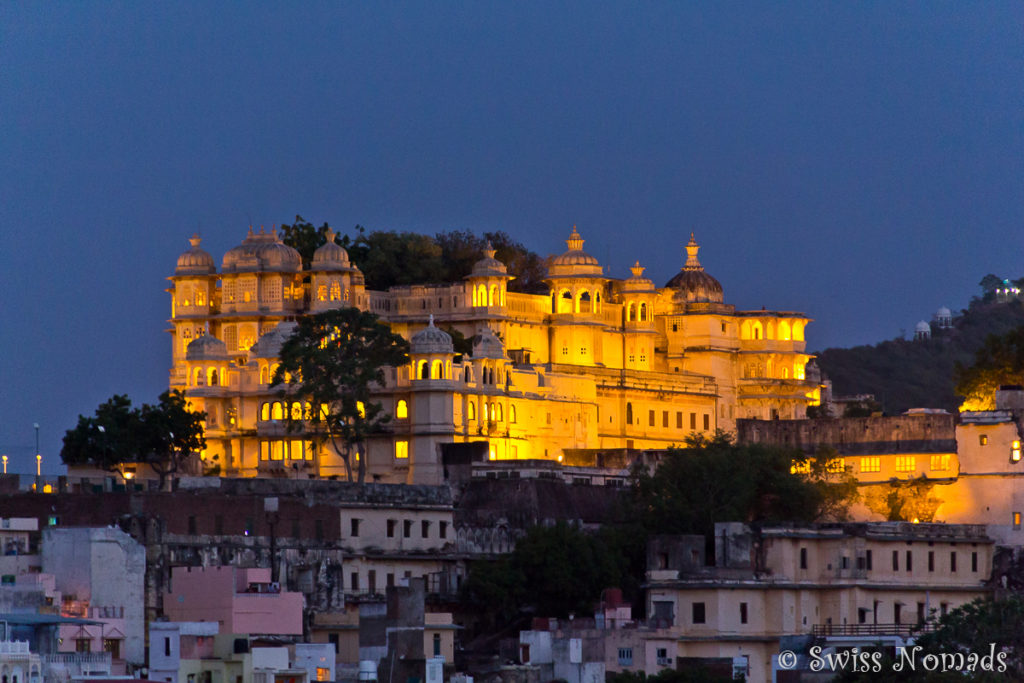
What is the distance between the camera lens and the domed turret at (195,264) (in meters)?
135

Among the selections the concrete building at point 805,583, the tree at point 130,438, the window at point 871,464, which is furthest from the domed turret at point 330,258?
the concrete building at point 805,583

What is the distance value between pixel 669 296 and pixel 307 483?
43153mm

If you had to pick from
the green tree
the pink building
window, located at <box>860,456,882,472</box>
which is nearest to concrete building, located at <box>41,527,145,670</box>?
the pink building

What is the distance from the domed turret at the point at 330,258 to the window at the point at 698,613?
39006 mm

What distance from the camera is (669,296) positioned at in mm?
143750

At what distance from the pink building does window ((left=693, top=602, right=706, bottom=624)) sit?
1312 centimetres

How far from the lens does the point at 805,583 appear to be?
98188 mm

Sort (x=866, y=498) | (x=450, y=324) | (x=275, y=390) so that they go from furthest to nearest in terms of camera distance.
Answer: (x=450, y=324) → (x=275, y=390) → (x=866, y=498)

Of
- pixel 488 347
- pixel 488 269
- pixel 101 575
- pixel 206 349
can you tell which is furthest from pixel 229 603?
pixel 488 269

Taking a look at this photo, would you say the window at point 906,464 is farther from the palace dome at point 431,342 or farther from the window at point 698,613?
the window at point 698,613

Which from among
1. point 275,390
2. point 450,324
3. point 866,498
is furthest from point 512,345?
point 866,498

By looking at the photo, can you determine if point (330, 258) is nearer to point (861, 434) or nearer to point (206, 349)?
point (206, 349)

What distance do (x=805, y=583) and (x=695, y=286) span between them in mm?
47236

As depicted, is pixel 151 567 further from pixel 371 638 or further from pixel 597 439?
pixel 597 439
